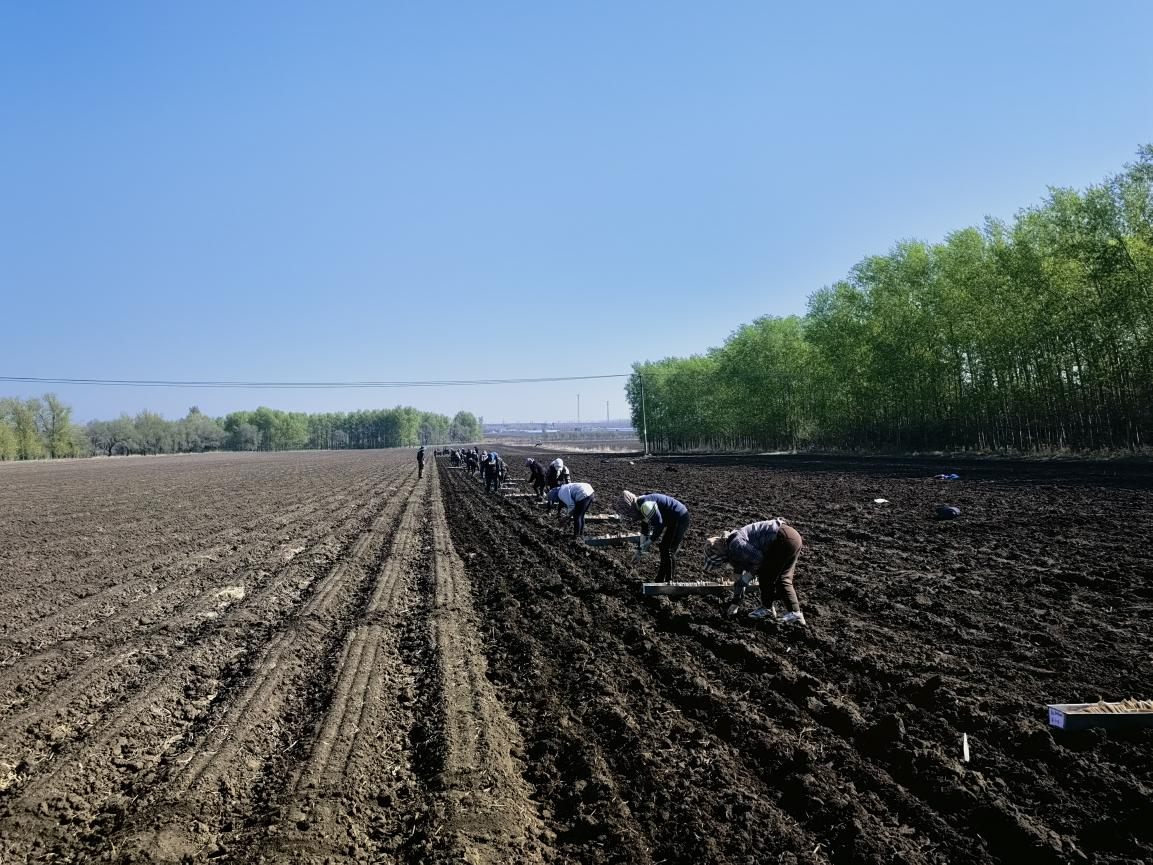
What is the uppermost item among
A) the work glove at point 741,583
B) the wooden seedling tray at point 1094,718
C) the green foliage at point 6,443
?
the green foliage at point 6,443

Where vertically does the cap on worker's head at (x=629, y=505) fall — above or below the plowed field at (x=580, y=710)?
above

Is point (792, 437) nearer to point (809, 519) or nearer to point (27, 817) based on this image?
point (809, 519)

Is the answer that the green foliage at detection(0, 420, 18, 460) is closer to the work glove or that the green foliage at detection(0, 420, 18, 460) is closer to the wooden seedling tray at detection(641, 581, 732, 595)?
the wooden seedling tray at detection(641, 581, 732, 595)

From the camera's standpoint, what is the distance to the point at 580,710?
245 inches

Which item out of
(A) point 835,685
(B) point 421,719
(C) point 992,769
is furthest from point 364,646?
(C) point 992,769

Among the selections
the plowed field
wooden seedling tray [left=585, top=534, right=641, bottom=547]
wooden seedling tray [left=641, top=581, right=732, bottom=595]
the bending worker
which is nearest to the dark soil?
the plowed field

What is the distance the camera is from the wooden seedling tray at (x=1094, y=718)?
5004 millimetres

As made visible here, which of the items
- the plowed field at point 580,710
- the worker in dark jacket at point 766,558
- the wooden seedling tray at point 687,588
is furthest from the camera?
the wooden seedling tray at point 687,588

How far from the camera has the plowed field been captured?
4.21m

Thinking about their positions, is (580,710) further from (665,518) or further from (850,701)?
(665,518)

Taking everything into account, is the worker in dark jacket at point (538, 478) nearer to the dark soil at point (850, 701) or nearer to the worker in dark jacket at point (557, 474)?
the worker in dark jacket at point (557, 474)

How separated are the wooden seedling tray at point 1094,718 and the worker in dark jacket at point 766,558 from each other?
2907 mm

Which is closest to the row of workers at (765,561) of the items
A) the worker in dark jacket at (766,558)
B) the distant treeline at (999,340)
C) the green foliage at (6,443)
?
the worker in dark jacket at (766,558)

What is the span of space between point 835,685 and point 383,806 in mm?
3967
